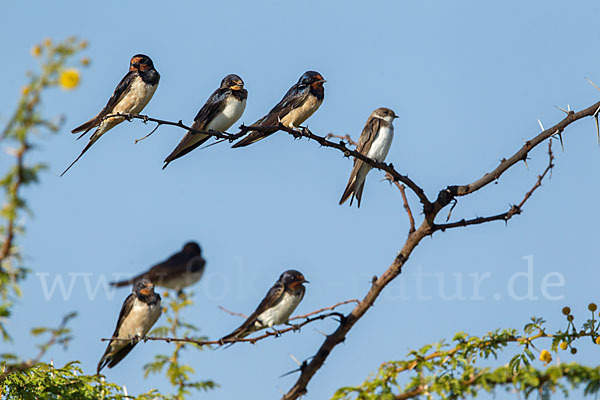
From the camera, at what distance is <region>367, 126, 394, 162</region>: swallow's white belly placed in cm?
783

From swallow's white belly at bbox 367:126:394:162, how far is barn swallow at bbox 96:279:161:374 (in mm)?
2436

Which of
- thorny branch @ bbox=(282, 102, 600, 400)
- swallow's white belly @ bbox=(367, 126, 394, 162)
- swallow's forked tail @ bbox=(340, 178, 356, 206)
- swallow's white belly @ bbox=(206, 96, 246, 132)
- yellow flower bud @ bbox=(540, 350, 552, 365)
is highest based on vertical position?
swallow's white belly @ bbox=(206, 96, 246, 132)

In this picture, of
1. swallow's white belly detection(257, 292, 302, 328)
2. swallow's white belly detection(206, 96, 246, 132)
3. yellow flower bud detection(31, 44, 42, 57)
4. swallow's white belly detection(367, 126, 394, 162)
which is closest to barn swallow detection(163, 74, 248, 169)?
swallow's white belly detection(206, 96, 246, 132)

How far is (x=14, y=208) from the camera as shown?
1908 mm

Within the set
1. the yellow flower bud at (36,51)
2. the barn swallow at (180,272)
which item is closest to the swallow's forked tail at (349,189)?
the barn swallow at (180,272)

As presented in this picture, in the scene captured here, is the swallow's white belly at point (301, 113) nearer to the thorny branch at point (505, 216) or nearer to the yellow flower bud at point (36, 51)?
the thorny branch at point (505, 216)

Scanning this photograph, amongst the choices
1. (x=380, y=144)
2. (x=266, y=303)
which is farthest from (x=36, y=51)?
(x=380, y=144)

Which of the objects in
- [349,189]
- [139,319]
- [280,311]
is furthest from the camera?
[349,189]

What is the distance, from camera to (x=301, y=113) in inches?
321

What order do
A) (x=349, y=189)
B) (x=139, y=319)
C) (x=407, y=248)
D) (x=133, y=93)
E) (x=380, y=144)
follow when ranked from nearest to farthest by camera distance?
(x=407, y=248)
(x=139, y=319)
(x=349, y=189)
(x=380, y=144)
(x=133, y=93)

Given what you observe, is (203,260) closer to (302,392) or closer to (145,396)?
(145,396)

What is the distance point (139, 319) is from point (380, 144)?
2772mm

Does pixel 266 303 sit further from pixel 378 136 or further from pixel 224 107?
pixel 224 107

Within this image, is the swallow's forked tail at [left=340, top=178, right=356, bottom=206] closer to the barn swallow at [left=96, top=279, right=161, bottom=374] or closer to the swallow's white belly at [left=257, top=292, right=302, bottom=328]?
the swallow's white belly at [left=257, top=292, right=302, bottom=328]
